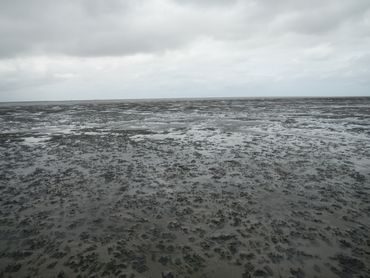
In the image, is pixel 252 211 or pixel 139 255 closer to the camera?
pixel 139 255

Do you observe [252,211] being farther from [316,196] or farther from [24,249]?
[24,249]

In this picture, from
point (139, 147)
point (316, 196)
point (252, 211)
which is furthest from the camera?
point (139, 147)

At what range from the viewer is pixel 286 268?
5.29 meters

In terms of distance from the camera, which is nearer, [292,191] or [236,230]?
[236,230]

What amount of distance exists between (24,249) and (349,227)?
8.46 metres

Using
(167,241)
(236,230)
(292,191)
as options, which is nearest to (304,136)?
(292,191)

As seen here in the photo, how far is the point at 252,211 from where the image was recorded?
7902 mm

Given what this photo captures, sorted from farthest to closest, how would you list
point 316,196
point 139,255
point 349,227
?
1. point 316,196
2. point 349,227
3. point 139,255

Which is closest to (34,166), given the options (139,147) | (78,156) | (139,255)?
(78,156)

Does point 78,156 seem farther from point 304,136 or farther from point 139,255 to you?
point 304,136

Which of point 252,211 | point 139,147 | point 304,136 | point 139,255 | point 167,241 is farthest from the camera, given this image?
point 304,136

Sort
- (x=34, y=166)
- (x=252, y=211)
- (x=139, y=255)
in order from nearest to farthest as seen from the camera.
Result: (x=139, y=255) → (x=252, y=211) → (x=34, y=166)

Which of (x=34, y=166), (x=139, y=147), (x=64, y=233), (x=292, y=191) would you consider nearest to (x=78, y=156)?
(x=34, y=166)

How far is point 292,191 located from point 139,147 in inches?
433
